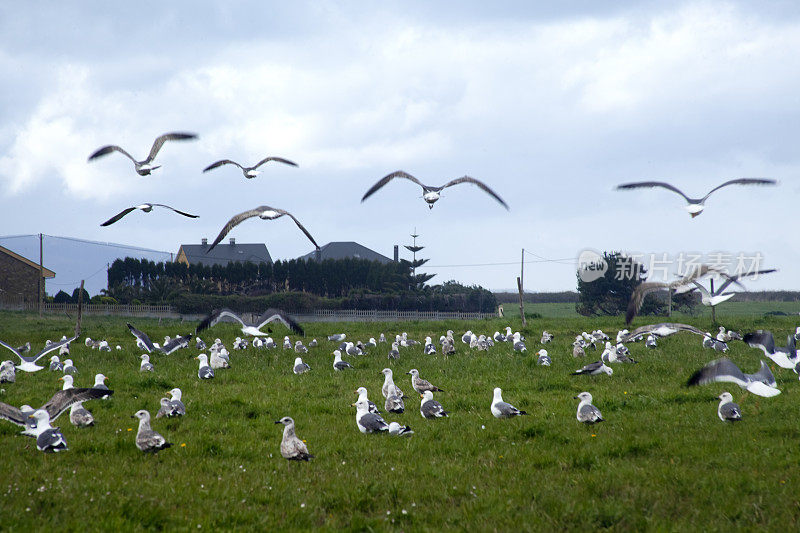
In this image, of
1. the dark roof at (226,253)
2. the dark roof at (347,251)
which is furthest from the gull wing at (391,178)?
the dark roof at (347,251)

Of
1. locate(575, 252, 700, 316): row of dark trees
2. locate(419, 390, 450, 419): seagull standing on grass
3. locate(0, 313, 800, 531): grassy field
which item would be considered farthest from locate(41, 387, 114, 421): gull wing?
locate(575, 252, 700, 316): row of dark trees

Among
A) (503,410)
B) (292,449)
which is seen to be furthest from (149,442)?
(503,410)

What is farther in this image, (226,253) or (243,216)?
(226,253)

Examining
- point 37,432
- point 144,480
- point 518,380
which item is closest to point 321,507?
point 144,480

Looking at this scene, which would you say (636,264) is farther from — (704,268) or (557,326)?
(704,268)

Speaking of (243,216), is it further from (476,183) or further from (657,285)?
(657,285)

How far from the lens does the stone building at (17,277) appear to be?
59.9 meters

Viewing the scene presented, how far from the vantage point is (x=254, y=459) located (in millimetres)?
8664

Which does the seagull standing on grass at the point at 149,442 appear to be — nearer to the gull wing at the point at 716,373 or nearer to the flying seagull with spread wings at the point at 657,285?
the flying seagull with spread wings at the point at 657,285

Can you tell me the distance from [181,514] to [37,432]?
3.59 m

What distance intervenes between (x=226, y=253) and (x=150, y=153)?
2751 inches

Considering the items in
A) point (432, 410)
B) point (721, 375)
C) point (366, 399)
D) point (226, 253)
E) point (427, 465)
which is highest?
point (226, 253)

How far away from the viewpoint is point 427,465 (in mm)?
8070

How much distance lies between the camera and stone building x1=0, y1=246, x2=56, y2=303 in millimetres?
59906
